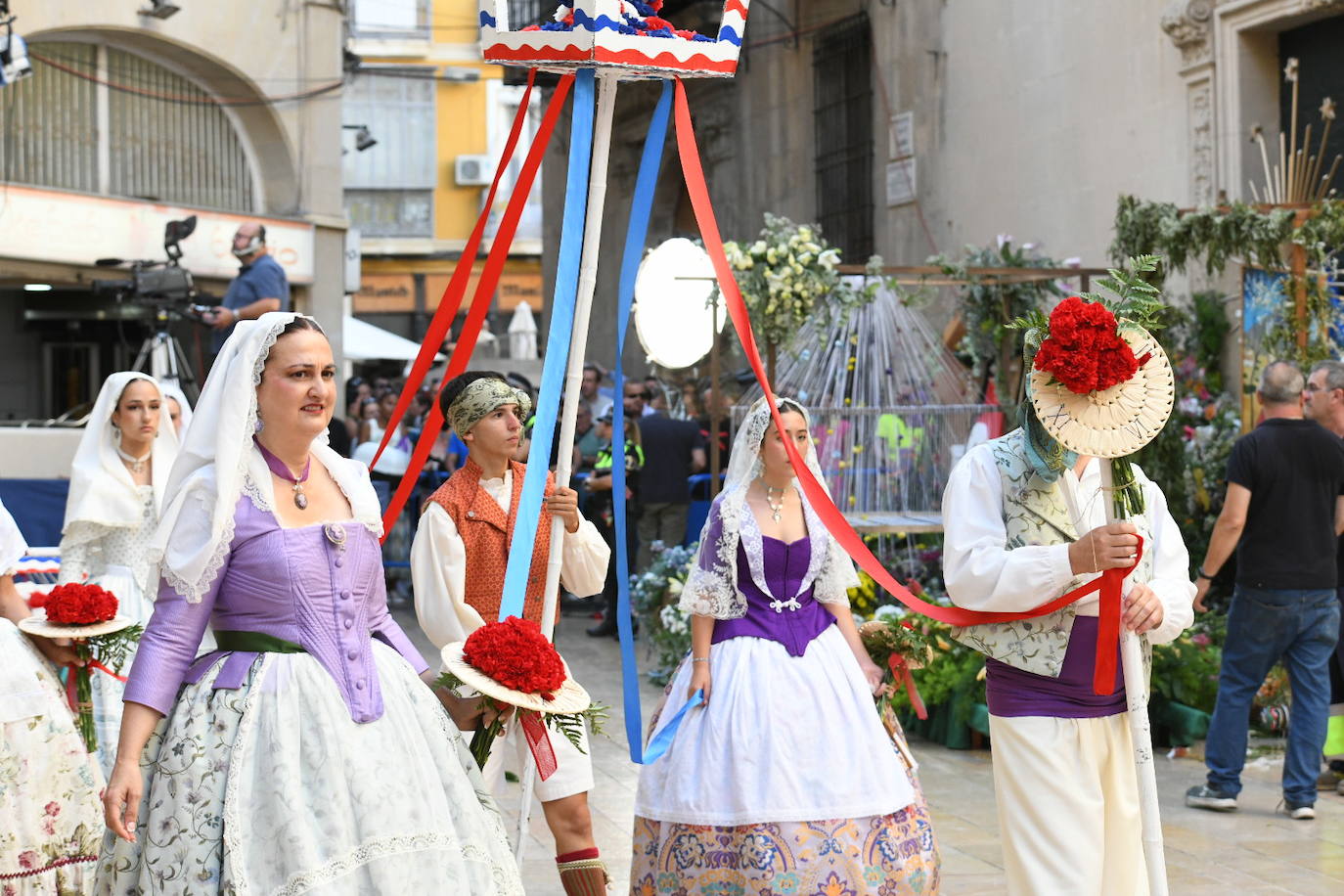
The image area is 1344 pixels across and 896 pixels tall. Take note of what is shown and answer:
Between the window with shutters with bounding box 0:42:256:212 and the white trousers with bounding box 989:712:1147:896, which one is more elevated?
the window with shutters with bounding box 0:42:256:212

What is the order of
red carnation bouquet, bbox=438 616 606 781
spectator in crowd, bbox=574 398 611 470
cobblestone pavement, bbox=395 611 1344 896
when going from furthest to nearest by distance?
1. spectator in crowd, bbox=574 398 611 470
2. cobblestone pavement, bbox=395 611 1344 896
3. red carnation bouquet, bbox=438 616 606 781

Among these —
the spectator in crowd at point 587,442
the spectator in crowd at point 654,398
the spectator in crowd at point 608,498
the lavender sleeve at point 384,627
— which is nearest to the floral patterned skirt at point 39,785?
the lavender sleeve at point 384,627

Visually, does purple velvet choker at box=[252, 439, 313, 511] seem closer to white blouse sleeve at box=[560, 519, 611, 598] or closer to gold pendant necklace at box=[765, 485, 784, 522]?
white blouse sleeve at box=[560, 519, 611, 598]

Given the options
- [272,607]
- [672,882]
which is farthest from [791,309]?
[272,607]

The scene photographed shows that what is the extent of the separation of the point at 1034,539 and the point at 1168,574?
402 mm

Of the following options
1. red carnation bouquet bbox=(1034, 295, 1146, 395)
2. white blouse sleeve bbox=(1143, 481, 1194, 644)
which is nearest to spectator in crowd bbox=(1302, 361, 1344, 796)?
white blouse sleeve bbox=(1143, 481, 1194, 644)

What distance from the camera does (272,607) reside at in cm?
368

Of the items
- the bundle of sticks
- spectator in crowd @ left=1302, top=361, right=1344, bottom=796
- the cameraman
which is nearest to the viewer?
spectator in crowd @ left=1302, top=361, right=1344, bottom=796

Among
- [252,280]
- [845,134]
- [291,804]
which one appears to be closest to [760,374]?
[291,804]

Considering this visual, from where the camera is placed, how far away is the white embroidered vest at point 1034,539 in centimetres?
435

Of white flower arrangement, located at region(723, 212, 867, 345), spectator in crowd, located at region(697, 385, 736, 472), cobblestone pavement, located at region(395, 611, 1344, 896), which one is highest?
white flower arrangement, located at region(723, 212, 867, 345)

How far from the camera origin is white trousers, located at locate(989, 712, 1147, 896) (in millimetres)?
4266

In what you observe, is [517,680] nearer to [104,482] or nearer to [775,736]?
[775,736]

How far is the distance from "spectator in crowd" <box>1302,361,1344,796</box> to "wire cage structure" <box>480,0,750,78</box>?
3762 millimetres
